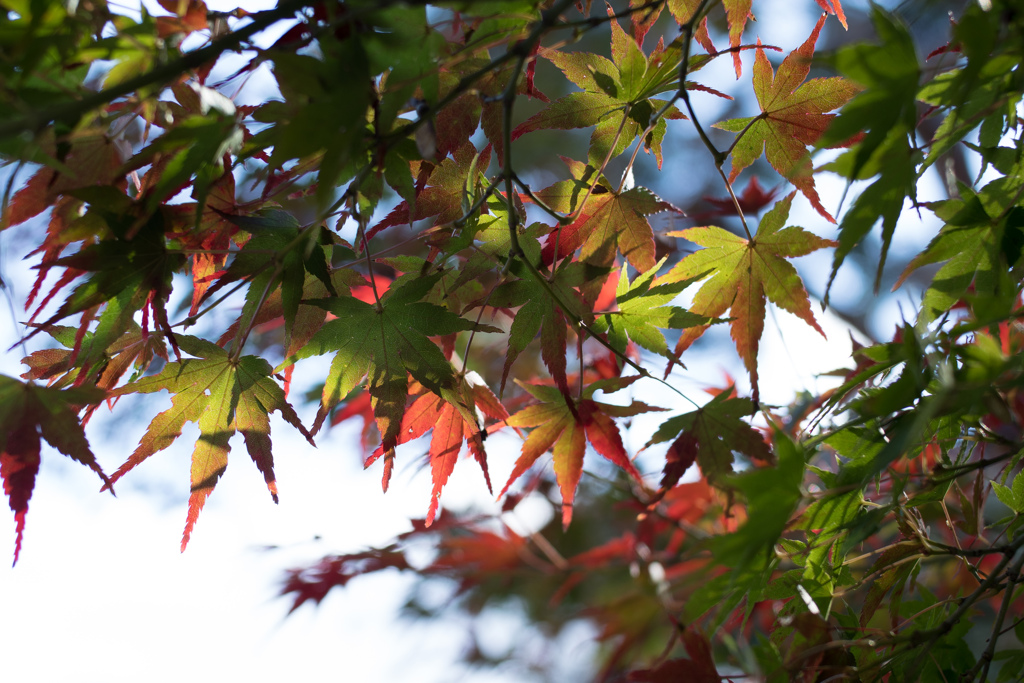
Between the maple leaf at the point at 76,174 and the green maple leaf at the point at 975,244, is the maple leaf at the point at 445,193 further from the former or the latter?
the green maple leaf at the point at 975,244

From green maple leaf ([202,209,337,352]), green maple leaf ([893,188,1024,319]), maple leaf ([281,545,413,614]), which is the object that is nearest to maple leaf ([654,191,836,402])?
green maple leaf ([893,188,1024,319])

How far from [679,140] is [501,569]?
3.47 m

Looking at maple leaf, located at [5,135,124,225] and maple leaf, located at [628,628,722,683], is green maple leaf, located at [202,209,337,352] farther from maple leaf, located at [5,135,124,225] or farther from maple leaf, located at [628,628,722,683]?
maple leaf, located at [628,628,722,683]

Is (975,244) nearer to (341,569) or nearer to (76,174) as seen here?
(76,174)

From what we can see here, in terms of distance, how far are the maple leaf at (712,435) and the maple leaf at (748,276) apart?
0.03 m

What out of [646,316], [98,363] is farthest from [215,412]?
[646,316]

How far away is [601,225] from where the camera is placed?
634 millimetres

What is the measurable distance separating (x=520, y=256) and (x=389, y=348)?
15 cm

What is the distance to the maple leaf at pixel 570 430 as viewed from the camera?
0.65 m

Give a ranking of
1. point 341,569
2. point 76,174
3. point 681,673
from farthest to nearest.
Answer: point 341,569
point 681,673
point 76,174

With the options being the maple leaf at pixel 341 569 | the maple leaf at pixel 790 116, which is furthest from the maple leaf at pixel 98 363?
the maple leaf at pixel 341 569

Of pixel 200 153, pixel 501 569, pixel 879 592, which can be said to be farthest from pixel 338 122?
pixel 501 569

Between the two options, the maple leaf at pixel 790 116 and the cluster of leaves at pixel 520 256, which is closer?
the cluster of leaves at pixel 520 256

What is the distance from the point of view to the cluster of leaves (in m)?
0.39
